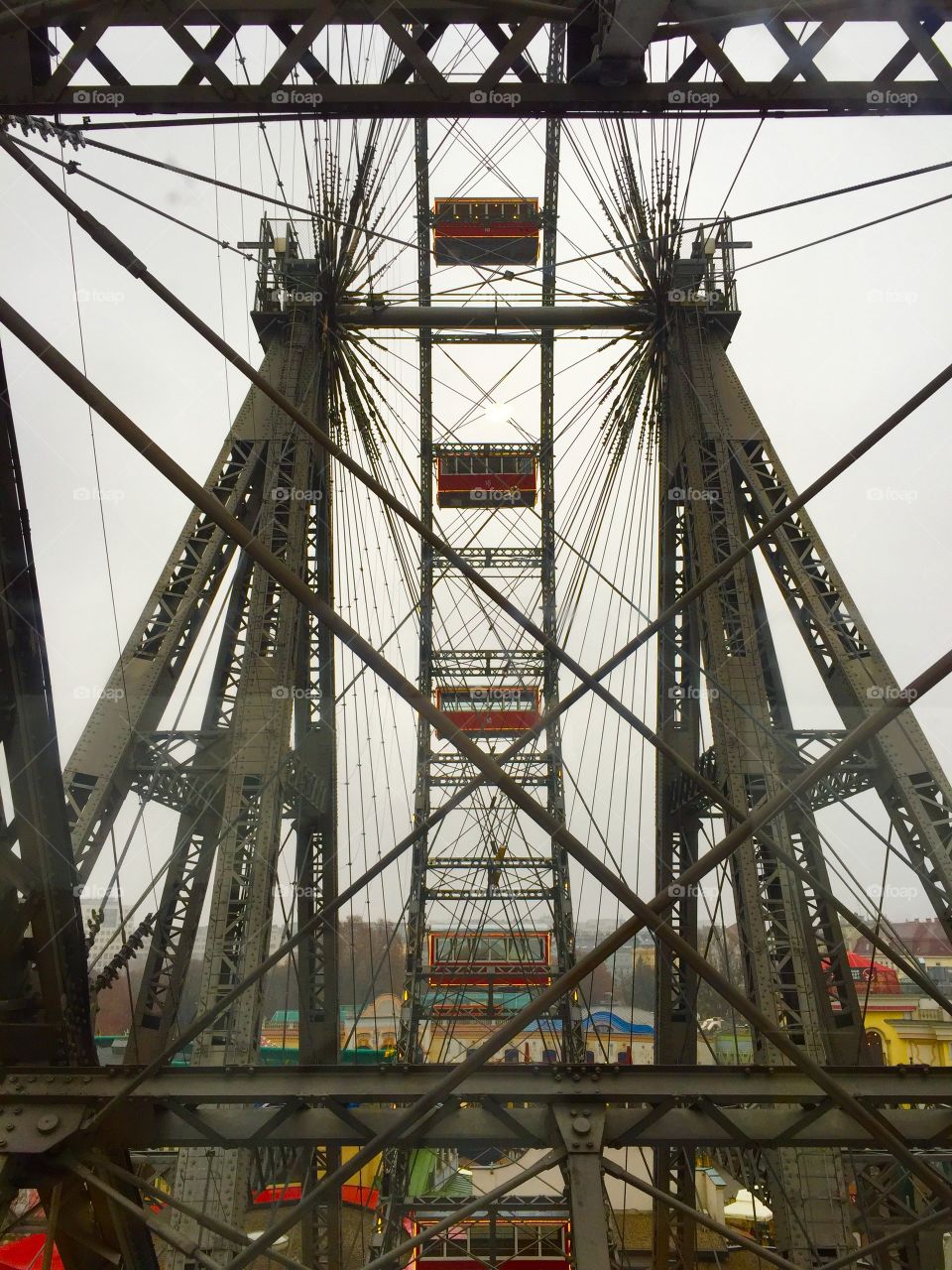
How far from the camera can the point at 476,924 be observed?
78.5 feet

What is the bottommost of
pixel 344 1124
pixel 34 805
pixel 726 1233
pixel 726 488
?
pixel 726 1233

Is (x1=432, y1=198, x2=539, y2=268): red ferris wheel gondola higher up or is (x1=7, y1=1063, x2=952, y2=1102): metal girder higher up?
(x1=432, y1=198, x2=539, y2=268): red ferris wheel gondola

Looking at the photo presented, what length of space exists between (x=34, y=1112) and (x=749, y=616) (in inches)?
349

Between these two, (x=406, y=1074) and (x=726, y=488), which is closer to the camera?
(x=406, y=1074)

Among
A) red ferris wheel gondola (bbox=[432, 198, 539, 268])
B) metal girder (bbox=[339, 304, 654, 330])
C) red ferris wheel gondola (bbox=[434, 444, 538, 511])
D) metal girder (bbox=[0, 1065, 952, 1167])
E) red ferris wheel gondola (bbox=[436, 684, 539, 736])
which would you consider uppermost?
red ferris wheel gondola (bbox=[432, 198, 539, 268])

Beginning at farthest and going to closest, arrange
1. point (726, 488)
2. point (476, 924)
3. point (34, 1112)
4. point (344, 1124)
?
point (476, 924) < point (726, 488) < point (344, 1124) < point (34, 1112)

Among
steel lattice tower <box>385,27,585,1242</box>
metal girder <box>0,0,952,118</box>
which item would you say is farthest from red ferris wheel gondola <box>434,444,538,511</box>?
metal girder <box>0,0,952,118</box>

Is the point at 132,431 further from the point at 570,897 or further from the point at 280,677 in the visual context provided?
the point at 570,897

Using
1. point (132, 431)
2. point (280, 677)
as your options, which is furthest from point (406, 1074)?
point (280, 677)

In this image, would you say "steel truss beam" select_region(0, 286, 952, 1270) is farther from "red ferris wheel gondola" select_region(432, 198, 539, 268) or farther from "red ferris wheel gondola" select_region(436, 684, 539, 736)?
"red ferris wheel gondola" select_region(436, 684, 539, 736)

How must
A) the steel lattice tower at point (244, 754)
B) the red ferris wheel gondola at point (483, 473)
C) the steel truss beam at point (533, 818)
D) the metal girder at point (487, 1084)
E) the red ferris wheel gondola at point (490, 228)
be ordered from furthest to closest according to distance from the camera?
the red ferris wheel gondola at point (483, 473) → the red ferris wheel gondola at point (490, 228) → the steel lattice tower at point (244, 754) → the metal girder at point (487, 1084) → the steel truss beam at point (533, 818)

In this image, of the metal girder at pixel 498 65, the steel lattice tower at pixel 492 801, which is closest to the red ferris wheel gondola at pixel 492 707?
the steel lattice tower at pixel 492 801

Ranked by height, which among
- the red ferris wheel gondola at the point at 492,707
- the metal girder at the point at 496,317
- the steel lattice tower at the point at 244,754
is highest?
the metal girder at the point at 496,317

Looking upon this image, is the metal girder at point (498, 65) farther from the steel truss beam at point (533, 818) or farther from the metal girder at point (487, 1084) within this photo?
the metal girder at point (487, 1084)
